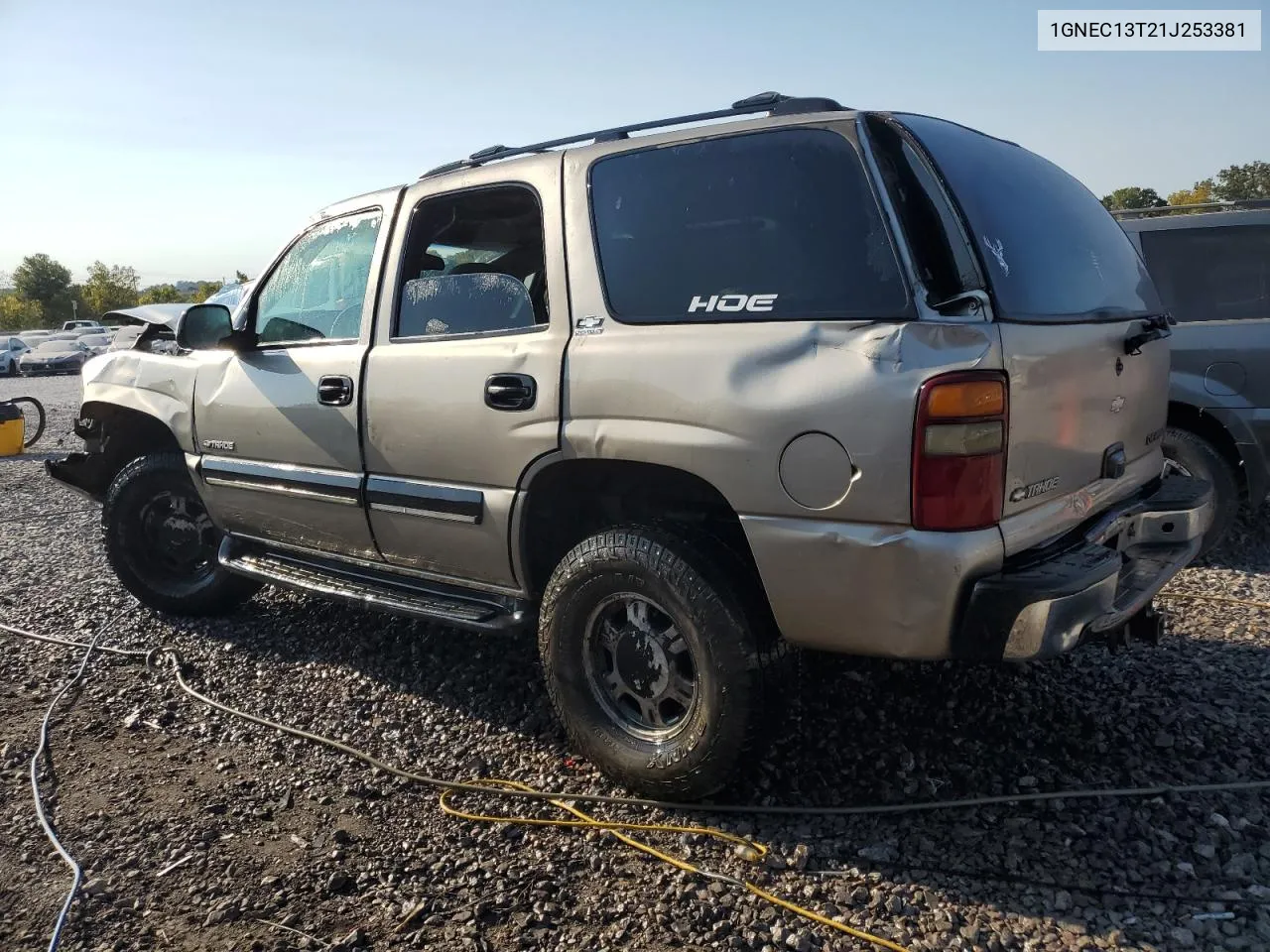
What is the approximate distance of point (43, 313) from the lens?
75438 mm

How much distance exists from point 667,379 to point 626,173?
779 mm

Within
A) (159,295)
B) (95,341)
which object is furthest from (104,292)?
(95,341)

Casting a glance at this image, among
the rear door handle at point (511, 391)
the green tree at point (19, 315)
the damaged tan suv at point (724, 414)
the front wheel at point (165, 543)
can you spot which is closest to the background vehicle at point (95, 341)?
the front wheel at point (165, 543)

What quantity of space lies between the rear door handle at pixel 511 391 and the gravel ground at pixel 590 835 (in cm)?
123

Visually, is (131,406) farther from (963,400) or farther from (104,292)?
(104,292)

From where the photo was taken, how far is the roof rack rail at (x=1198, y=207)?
17.7 ft

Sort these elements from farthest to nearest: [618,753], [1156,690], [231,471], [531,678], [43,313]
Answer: [43,313]
[231,471]
[531,678]
[1156,690]
[618,753]

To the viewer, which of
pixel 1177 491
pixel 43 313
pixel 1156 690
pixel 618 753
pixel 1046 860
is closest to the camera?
pixel 1046 860

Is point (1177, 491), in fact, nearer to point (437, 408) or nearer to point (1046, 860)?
point (1046, 860)

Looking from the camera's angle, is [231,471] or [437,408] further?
[231,471]

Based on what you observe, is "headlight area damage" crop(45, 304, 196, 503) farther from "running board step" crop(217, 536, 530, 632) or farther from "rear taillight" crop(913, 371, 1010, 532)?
"rear taillight" crop(913, 371, 1010, 532)

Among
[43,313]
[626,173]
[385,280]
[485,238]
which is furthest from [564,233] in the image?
[43,313]

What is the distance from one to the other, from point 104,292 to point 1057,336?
86764 mm

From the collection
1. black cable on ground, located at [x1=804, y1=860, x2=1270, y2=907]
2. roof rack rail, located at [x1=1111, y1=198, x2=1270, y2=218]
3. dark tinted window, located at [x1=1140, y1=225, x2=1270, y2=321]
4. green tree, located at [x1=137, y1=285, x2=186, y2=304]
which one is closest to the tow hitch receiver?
black cable on ground, located at [x1=804, y1=860, x2=1270, y2=907]
